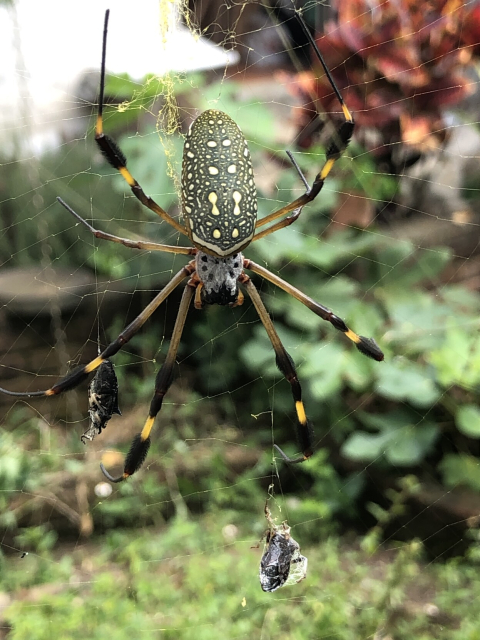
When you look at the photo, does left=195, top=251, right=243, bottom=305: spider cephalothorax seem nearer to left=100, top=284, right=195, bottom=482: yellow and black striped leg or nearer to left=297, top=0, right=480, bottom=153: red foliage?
left=100, top=284, right=195, bottom=482: yellow and black striped leg

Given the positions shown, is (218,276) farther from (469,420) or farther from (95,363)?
(469,420)

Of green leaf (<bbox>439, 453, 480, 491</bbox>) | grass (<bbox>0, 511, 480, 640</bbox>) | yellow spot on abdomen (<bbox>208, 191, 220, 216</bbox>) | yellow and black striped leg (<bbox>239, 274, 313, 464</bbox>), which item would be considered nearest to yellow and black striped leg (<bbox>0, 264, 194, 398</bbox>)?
yellow and black striped leg (<bbox>239, 274, 313, 464</bbox>)

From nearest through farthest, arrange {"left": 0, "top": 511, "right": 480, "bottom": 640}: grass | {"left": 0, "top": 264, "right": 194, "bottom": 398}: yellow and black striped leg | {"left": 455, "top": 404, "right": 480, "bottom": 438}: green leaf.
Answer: {"left": 0, "top": 264, "right": 194, "bottom": 398}: yellow and black striped leg
{"left": 0, "top": 511, "right": 480, "bottom": 640}: grass
{"left": 455, "top": 404, "right": 480, "bottom": 438}: green leaf

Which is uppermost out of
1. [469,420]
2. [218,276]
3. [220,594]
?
[218,276]

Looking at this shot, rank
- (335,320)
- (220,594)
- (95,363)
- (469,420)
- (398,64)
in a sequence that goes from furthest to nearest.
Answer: (398,64)
(469,420)
(220,594)
(335,320)
(95,363)

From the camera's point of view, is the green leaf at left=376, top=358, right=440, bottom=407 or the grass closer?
the grass

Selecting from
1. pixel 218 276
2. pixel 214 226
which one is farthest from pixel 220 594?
pixel 214 226
